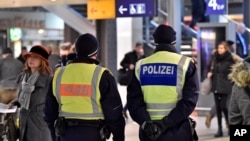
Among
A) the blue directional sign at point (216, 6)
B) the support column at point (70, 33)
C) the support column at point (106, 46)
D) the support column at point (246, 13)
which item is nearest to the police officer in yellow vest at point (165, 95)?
the blue directional sign at point (216, 6)

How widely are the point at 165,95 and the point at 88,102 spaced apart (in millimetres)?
543

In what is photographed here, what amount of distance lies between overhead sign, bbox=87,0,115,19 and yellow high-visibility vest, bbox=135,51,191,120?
16.6 feet

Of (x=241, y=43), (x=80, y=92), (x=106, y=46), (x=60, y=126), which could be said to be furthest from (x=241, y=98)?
(x=241, y=43)

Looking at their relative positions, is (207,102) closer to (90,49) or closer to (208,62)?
(208,62)

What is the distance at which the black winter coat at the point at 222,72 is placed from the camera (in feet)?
26.2

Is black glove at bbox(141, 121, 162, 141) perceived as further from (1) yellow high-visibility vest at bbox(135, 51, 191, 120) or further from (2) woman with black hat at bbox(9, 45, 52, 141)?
(2) woman with black hat at bbox(9, 45, 52, 141)

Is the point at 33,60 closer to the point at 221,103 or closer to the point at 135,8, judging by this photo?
the point at 135,8

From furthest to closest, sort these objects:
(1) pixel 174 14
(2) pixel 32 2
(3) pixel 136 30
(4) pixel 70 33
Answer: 1. (4) pixel 70 33
2. (3) pixel 136 30
3. (2) pixel 32 2
4. (1) pixel 174 14

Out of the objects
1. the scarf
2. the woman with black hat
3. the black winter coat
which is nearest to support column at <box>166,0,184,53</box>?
the black winter coat

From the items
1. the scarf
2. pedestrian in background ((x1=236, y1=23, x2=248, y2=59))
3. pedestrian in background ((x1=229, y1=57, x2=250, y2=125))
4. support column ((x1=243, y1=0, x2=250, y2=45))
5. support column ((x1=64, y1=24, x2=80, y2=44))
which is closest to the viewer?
pedestrian in background ((x1=229, y1=57, x2=250, y2=125))

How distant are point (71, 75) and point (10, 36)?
15713 mm

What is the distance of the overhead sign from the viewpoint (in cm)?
886

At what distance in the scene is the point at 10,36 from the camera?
62.8 feet

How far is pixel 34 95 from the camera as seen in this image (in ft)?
15.7
